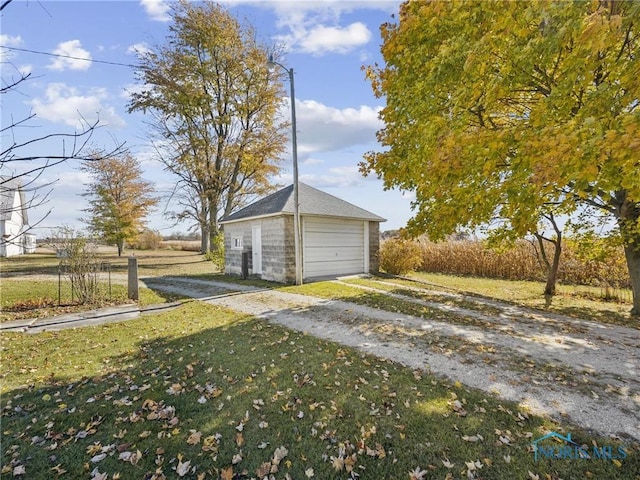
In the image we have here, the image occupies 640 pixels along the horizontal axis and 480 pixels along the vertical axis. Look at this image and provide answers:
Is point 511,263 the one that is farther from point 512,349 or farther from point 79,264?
point 79,264

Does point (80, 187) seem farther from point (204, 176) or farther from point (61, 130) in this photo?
point (61, 130)

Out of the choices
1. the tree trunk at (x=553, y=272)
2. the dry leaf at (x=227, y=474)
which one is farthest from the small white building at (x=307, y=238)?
the dry leaf at (x=227, y=474)

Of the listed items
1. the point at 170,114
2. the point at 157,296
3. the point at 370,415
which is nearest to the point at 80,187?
the point at 170,114

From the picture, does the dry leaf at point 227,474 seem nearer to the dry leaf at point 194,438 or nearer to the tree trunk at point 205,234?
the dry leaf at point 194,438

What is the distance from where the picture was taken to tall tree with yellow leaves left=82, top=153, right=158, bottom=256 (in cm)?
2373

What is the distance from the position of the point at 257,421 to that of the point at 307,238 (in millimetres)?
9224

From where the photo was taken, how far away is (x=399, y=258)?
14688 millimetres

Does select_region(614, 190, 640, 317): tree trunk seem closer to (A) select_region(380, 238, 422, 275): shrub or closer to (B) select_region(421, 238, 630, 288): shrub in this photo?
(B) select_region(421, 238, 630, 288): shrub

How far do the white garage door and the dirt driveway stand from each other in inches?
156

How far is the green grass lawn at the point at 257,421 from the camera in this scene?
250 cm

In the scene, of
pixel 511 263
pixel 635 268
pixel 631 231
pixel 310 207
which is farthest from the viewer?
pixel 511 263

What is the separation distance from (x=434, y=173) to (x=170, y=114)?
2065 centimetres

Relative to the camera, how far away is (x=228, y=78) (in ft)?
68.5

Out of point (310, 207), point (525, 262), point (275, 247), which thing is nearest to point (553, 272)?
point (525, 262)
